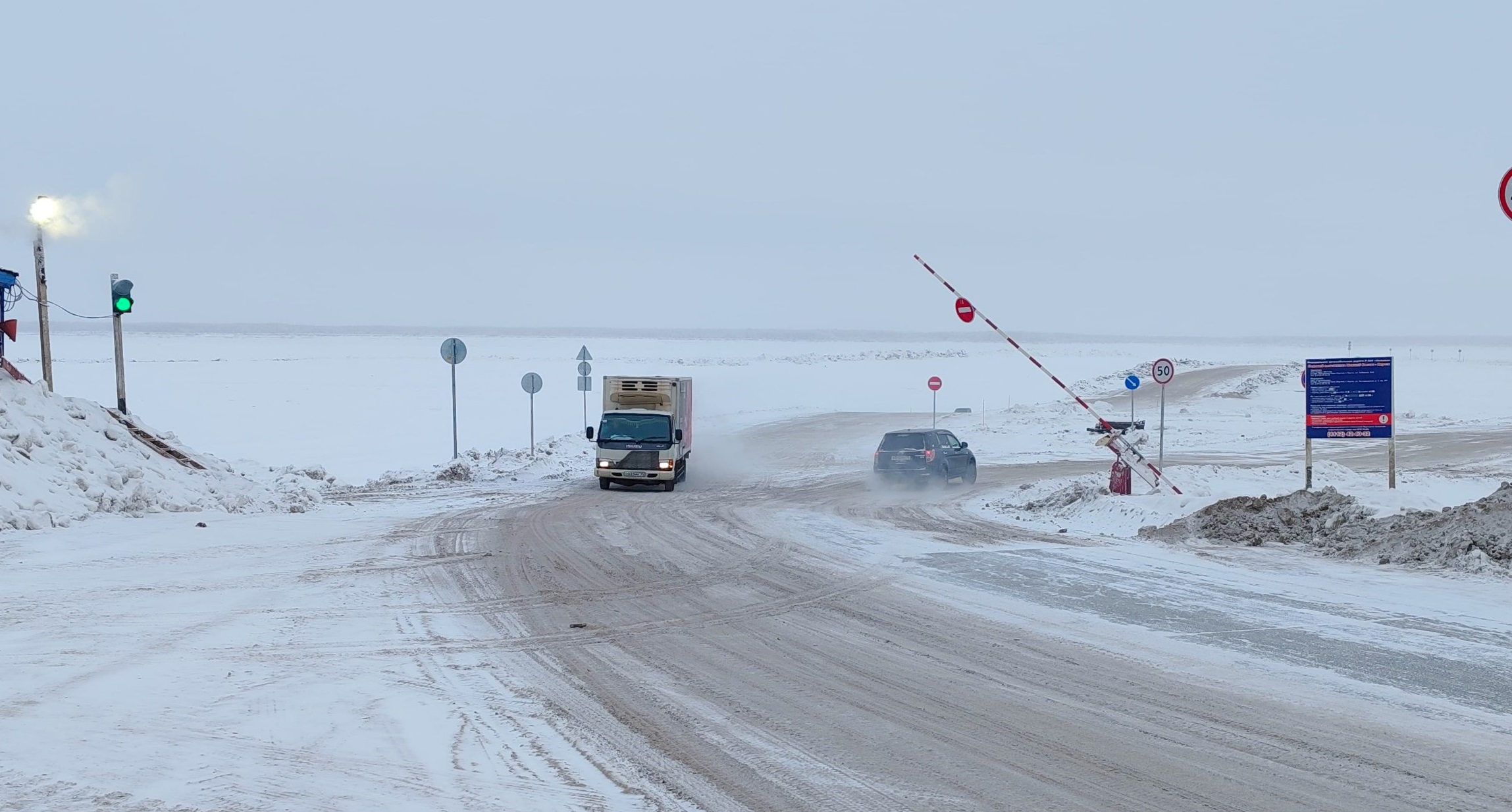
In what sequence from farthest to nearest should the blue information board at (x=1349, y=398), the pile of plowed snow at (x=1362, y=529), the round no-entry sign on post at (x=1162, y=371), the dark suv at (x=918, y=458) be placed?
the dark suv at (x=918, y=458)
the round no-entry sign on post at (x=1162, y=371)
the blue information board at (x=1349, y=398)
the pile of plowed snow at (x=1362, y=529)

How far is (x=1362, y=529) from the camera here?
1542 centimetres

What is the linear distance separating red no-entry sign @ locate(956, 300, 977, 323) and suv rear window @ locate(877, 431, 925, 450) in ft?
26.2

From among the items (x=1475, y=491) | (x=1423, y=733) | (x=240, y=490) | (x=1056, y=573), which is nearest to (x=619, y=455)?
(x=240, y=490)

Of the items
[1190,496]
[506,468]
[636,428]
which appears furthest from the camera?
[506,468]

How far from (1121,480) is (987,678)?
12519mm

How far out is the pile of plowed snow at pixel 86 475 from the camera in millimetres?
15852

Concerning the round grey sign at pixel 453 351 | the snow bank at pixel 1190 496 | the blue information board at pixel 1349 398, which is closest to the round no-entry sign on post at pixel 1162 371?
the snow bank at pixel 1190 496

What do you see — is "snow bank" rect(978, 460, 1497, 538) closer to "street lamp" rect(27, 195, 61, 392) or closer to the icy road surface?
the icy road surface

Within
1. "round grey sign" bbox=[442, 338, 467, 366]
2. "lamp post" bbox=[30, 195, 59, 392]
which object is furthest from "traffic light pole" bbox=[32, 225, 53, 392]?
"round grey sign" bbox=[442, 338, 467, 366]

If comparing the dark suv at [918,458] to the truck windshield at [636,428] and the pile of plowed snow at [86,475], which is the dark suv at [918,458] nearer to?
the truck windshield at [636,428]

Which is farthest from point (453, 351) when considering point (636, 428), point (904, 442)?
point (904, 442)

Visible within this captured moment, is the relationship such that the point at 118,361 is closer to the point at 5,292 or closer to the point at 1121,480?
the point at 5,292

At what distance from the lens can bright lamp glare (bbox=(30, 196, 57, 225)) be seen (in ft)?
61.5

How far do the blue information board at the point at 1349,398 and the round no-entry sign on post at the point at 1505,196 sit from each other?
901cm
